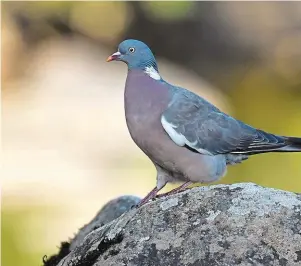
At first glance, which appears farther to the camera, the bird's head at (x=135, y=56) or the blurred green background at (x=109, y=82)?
the blurred green background at (x=109, y=82)

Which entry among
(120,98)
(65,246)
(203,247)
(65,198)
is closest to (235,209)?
(203,247)

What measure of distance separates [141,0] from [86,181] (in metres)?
1.85

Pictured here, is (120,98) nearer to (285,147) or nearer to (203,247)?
(285,147)

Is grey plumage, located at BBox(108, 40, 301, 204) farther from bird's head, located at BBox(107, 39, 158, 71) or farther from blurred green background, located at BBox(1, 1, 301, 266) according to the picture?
Answer: blurred green background, located at BBox(1, 1, 301, 266)

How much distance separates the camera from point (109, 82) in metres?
7.77

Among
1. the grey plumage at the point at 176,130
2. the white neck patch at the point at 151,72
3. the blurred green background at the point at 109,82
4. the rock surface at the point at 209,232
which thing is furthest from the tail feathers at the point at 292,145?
the blurred green background at the point at 109,82

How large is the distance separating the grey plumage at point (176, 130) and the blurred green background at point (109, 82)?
11.9 ft

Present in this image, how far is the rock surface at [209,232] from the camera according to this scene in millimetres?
1919

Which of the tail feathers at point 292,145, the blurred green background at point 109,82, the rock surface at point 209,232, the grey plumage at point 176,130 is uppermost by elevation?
the blurred green background at point 109,82

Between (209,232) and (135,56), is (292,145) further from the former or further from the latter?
(209,232)

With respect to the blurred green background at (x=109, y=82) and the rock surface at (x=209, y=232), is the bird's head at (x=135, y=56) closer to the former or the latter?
the rock surface at (x=209, y=232)

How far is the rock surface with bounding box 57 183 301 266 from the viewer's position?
1.92 m

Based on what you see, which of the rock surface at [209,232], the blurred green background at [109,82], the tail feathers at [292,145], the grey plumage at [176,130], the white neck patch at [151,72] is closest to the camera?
the rock surface at [209,232]

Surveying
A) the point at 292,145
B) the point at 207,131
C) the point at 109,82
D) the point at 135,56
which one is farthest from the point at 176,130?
the point at 109,82
